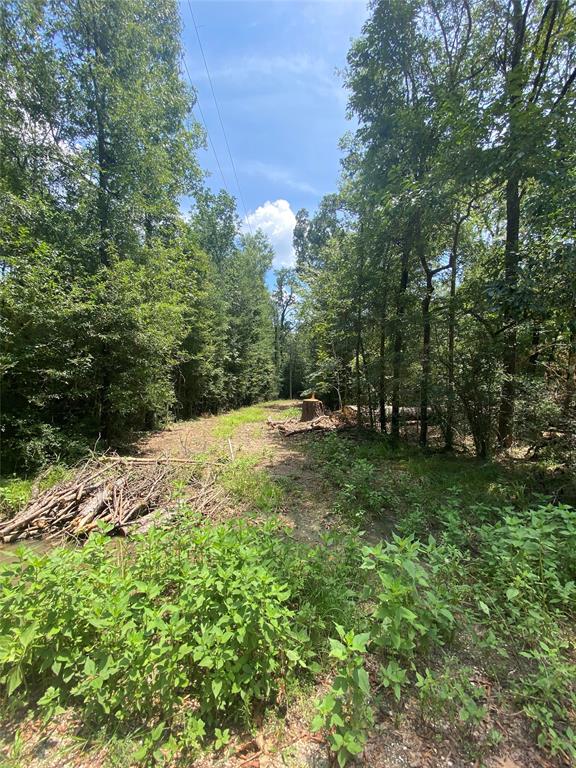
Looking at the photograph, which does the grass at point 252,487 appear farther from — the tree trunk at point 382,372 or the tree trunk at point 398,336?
the tree trunk at point 382,372

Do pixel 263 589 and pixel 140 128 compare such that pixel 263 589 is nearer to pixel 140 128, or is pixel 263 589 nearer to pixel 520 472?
pixel 520 472

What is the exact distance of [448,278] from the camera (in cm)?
709

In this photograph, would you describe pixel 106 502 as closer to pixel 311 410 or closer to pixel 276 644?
pixel 276 644

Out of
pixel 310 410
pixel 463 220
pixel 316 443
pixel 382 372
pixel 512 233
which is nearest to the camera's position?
pixel 512 233

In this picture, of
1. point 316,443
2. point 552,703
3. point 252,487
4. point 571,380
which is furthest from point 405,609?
point 316,443

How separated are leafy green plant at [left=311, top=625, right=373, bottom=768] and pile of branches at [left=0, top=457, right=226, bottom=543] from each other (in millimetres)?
2029

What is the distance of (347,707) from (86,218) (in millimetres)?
9197

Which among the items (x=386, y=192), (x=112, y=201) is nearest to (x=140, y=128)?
(x=112, y=201)

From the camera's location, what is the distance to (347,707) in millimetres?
1349

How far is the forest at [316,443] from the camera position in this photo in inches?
55.9

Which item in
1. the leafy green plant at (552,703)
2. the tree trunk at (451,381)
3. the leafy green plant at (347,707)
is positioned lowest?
the leafy green plant at (552,703)

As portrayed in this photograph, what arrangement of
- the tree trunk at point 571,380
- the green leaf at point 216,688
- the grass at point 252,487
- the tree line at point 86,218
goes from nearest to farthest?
the green leaf at point 216,688
the tree trunk at point 571,380
the grass at point 252,487
the tree line at point 86,218

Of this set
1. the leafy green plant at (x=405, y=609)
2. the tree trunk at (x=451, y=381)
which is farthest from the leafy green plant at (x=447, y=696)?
the tree trunk at (x=451, y=381)

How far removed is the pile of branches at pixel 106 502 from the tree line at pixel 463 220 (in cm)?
433
